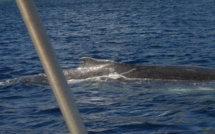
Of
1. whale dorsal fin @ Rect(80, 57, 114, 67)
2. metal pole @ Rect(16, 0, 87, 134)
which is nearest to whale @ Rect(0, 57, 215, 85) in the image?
whale dorsal fin @ Rect(80, 57, 114, 67)

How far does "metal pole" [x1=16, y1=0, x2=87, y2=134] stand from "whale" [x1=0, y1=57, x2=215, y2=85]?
1022 centimetres

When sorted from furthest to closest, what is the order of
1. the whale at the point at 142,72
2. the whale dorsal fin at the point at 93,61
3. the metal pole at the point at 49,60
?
the whale dorsal fin at the point at 93,61
the whale at the point at 142,72
the metal pole at the point at 49,60

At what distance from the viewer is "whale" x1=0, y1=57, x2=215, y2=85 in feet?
37.7

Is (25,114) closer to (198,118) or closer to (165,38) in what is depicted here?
(198,118)

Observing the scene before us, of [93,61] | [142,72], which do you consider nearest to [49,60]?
[142,72]

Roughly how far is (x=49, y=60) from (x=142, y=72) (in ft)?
34.4

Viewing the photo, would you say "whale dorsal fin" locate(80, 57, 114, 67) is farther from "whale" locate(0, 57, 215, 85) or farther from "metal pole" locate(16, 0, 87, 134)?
"metal pole" locate(16, 0, 87, 134)

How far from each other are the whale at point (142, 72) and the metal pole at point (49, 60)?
1022cm

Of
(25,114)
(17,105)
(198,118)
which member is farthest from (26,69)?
(198,118)

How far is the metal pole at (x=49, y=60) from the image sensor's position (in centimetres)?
145

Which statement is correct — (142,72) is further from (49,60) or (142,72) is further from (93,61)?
(49,60)

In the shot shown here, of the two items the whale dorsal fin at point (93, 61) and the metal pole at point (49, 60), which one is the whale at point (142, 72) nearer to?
the whale dorsal fin at point (93, 61)

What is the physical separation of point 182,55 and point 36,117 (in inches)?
474

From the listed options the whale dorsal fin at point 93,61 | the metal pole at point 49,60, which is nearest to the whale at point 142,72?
the whale dorsal fin at point 93,61
